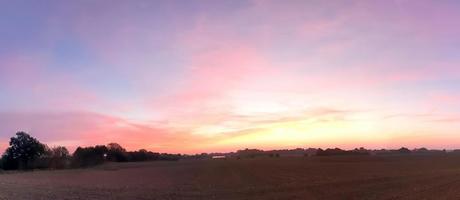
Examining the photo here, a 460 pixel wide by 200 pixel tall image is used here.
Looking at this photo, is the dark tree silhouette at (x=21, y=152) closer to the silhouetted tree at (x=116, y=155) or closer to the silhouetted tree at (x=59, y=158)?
the silhouetted tree at (x=59, y=158)

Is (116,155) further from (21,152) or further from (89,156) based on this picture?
(21,152)

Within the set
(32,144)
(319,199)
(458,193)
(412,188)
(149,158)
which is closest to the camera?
(319,199)

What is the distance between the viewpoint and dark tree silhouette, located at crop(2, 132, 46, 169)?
147250 mm

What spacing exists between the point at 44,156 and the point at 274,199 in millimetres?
138542

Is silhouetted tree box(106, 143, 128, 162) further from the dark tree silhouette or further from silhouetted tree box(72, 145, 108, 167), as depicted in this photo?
the dark tree silhouette

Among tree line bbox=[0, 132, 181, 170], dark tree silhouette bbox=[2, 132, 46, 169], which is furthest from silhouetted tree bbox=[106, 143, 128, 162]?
dark tree silhouette bbox=[2, 132, 46, 169]

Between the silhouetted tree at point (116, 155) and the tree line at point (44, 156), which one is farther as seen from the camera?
the silhouetted tree at point (116, 155)

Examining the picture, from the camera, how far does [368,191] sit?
32.3 metres

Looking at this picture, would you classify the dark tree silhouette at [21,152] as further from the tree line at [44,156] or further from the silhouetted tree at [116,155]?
the silhouetted tree at [116,155]

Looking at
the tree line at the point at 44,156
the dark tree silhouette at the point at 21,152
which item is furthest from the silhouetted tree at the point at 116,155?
the dark tree silhouette at the point at 21,152

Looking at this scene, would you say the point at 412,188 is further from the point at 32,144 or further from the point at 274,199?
the point at 32,144

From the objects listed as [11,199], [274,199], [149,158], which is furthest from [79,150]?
[274,199]

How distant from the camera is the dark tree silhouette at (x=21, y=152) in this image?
483ft

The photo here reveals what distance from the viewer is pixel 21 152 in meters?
150
